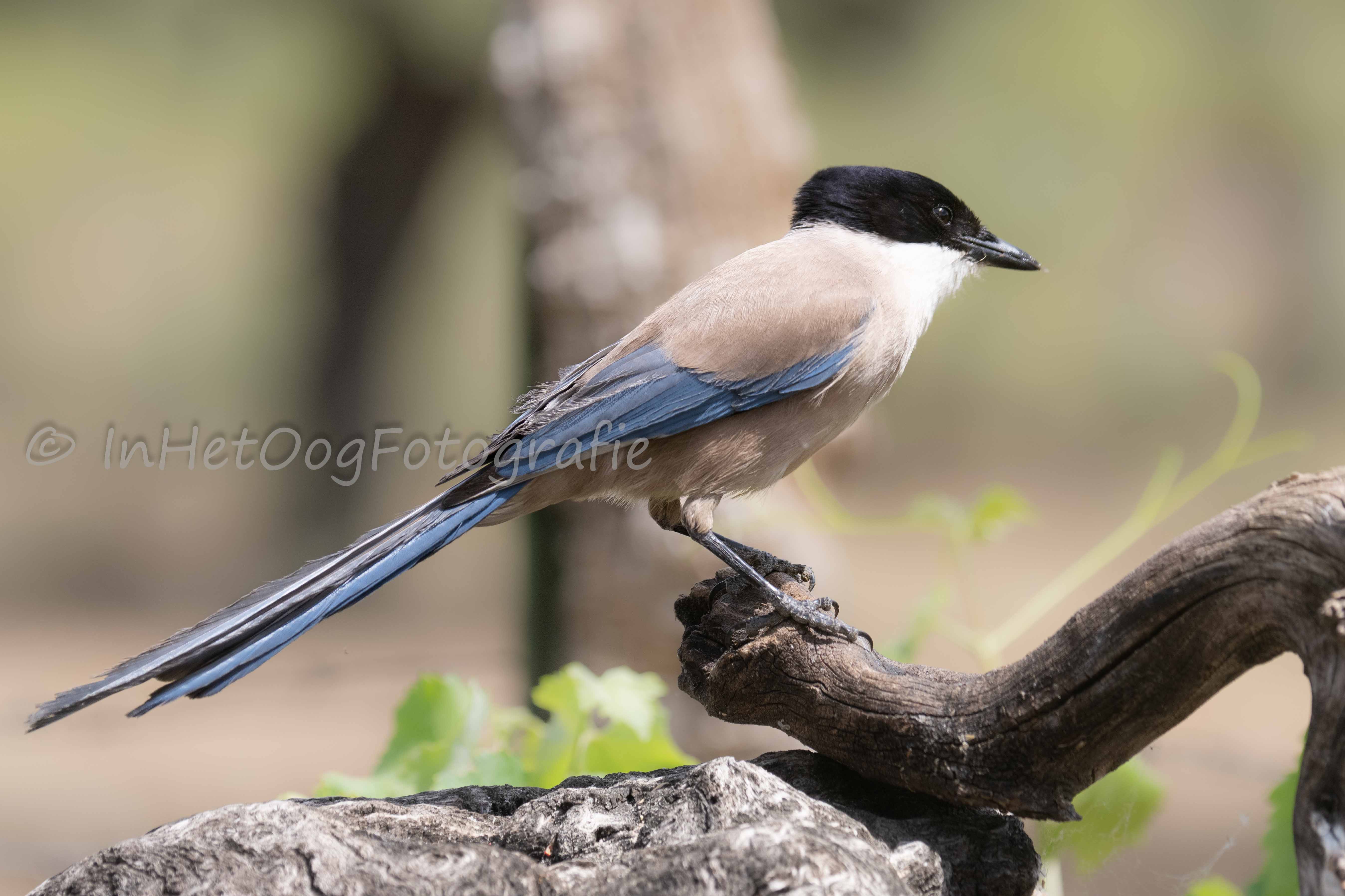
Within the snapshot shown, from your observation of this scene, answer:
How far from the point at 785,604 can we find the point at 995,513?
76 centimetres

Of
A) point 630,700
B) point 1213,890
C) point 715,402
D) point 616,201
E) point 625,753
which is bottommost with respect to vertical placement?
point 1213,890

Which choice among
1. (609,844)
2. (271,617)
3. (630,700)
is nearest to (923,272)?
(630,700)

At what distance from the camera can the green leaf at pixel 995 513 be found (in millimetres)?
2623

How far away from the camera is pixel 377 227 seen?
671 cm

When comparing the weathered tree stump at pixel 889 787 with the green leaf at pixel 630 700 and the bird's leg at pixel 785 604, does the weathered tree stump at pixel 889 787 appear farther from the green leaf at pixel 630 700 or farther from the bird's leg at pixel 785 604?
the green leaf at pixel 630 700

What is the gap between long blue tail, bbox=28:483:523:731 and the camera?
5.66 feet

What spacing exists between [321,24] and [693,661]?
6001mm

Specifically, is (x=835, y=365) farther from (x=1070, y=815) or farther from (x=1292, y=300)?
(x=1292, y=300)

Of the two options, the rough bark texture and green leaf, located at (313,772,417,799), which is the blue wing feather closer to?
the rough bark texture

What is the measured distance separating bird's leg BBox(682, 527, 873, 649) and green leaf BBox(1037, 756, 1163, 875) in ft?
1.83

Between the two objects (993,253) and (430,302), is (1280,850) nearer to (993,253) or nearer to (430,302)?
(993,253)

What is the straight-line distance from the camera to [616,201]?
13.4 feet
